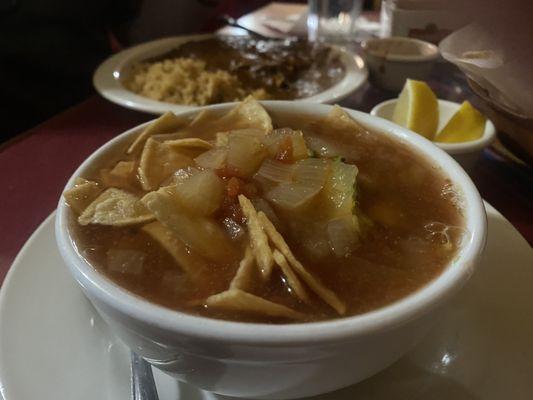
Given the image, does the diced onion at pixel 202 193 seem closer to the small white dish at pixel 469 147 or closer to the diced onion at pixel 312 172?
the diced onion at pixel 312 172

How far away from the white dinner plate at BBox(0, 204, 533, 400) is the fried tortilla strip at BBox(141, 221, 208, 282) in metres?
0.20

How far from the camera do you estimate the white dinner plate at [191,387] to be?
761 mm

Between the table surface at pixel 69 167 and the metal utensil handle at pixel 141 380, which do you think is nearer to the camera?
the metal utensil handle at pixel 141 380

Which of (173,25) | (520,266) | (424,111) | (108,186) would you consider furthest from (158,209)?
A: (173,25)

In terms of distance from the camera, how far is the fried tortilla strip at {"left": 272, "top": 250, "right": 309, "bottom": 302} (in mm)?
693

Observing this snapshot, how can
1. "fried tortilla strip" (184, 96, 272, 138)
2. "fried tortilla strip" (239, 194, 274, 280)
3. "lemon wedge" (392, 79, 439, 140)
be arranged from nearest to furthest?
1. "fried tortilla strip" (239, 194, 274, 280)
2. "fried tortilla strip" (184, 96, 272, 138)
3. "lemon wedge" (392, 79, 439, 140)

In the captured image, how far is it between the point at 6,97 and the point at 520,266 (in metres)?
2.22

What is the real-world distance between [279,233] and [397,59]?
1486 millimetres

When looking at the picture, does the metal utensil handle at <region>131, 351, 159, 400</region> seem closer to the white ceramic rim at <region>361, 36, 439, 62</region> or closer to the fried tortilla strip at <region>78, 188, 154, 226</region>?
the fried tortilla strip at <region>78, 188, 154, 226</region>

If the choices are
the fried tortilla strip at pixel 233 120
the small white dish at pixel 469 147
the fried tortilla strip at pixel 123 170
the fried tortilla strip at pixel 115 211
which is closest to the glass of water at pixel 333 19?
the small white dish at pixel 469 147

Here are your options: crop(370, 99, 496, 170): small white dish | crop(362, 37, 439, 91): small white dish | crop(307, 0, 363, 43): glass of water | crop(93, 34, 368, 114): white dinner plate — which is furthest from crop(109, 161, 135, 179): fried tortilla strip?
crop(307, 0, 363, 43): glass of water

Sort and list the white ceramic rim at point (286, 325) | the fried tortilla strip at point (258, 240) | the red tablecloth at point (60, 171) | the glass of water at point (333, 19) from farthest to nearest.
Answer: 1. the glass of water at point (333, 19)
2. the red tablecloth at point (60, 171)
3. the fried tortilla strip at point (258, 240)
4. the white ceramic rim at point (286, 325)

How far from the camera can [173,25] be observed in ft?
10.3

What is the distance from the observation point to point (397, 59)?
6.73 feet
